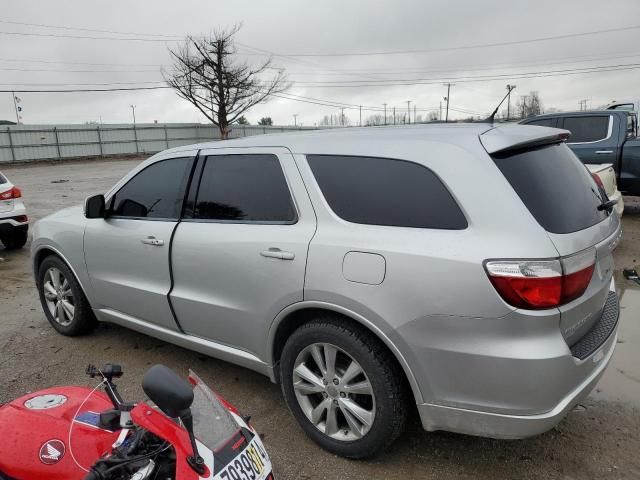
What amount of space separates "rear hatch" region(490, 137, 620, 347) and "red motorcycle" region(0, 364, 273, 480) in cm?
145

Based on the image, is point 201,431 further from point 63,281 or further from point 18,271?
point 18,271

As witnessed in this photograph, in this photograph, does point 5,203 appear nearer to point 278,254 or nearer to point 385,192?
point 278,254

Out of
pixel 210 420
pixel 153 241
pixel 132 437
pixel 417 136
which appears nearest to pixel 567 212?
pixel 417 136

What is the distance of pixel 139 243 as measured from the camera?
3.49 m

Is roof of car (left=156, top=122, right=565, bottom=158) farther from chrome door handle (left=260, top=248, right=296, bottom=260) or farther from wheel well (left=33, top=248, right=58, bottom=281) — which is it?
wheel well (left=33, top=248, right=58, bottom=281)

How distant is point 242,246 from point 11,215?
654cm

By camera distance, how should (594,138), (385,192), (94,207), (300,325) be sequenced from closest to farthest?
1. (385,192)
2. (300,325)
3. (94,207)
4. (594,138)

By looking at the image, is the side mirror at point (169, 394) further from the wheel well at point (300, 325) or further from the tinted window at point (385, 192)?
the tinted window at point (385, 192)

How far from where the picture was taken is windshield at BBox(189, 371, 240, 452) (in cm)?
167

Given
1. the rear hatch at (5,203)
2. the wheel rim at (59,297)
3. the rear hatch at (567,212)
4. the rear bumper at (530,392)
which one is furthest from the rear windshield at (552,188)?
the rear hatch at (5,203)

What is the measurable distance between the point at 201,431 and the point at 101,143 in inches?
1685

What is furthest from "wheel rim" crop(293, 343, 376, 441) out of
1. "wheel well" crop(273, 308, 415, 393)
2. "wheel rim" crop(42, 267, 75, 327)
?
"wheel rim" crop(42, 267, 75, 327)

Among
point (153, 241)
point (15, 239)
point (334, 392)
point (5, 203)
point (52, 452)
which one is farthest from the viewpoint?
point (15, 239)

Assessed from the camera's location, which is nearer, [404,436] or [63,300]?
[404,436]
